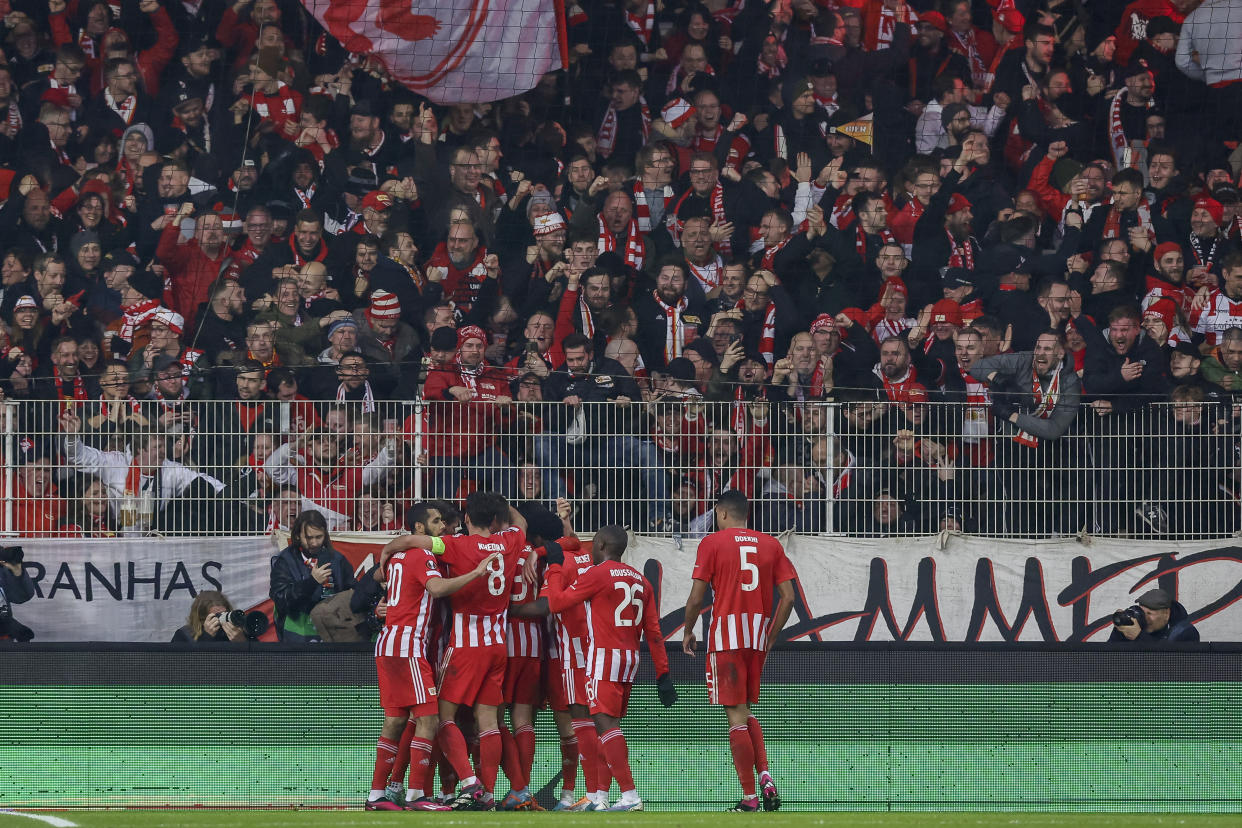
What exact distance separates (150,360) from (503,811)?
19.6ft

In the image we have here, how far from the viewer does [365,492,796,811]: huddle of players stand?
6.91m

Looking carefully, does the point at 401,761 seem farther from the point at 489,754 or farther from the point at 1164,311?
the point at 1164,311

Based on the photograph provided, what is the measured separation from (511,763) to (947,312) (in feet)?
19.4

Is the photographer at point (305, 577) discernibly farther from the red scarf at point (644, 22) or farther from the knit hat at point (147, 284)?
the red scarf at point (644, 22)

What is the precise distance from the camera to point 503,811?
6.96 meters

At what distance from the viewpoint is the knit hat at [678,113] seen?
13328 millimetres

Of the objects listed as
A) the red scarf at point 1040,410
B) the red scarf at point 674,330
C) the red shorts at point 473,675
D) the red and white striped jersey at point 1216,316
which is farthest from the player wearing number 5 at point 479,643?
the red and white striped jersey at point 1216,316

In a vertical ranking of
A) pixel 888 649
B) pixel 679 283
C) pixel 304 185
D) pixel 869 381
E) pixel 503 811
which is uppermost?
pixel 304 185

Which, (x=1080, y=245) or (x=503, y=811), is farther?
(x=1080, y=245)

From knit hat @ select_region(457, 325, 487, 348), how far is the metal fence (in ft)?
4.71

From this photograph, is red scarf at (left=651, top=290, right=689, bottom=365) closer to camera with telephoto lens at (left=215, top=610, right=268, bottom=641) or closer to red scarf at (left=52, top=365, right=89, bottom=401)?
camera with telephoto lens at (left=215, top=610, right=268, bottom=641)

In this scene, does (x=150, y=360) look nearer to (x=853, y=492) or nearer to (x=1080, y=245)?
(x=853, y=492)

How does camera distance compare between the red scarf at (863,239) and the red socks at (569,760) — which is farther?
the red scarf at (863,239)

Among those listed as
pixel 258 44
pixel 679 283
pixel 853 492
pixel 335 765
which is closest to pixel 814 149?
pixel 679 283
